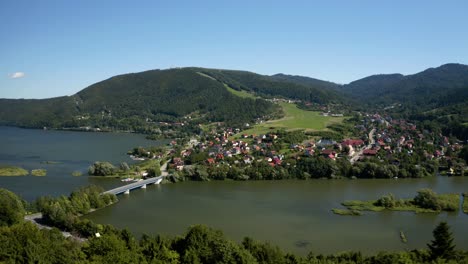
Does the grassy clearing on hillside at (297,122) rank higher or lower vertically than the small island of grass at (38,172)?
higher

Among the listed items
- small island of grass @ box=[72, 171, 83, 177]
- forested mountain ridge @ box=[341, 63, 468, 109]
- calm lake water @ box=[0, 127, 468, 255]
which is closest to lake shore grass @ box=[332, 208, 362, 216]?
calm lake water @ box=[0, 127, 468, 255]

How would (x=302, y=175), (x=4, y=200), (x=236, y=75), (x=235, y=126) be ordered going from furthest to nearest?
1. (x=236, y=75)
2. (x=235, y=126)
3. (x=302, y=175)
4. (x=4, y=200)

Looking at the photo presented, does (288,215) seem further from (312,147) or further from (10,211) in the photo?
(312,147)

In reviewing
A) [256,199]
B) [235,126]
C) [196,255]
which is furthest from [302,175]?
[235,126]

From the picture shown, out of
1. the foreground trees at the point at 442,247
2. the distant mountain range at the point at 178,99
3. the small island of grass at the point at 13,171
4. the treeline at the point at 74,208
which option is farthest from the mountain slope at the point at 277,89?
the foreground trees at the point at 442,247

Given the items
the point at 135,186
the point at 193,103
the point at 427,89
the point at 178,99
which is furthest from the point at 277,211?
the point at 427,89

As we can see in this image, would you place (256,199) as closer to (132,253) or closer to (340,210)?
(340,210)

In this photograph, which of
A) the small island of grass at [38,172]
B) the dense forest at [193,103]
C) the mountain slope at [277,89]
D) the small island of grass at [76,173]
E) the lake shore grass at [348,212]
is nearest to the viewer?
the lake shore grass at [348,212]

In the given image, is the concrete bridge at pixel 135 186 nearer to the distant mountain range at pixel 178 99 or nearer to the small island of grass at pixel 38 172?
the small island of grass at pixel 38 172
